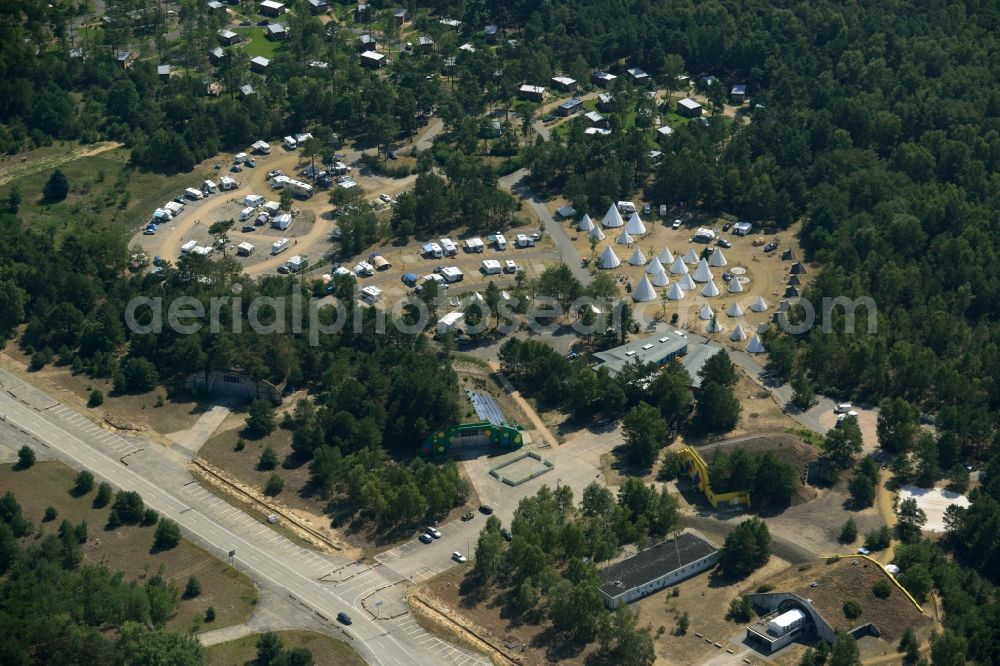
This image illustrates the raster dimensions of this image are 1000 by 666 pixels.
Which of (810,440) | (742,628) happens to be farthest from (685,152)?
(742,628)

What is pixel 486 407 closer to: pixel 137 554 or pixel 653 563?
pixel 653 563

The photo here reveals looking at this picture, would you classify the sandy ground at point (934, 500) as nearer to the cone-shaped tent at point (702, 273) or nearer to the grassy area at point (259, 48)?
the cone-shaped tent at point (702, 273)

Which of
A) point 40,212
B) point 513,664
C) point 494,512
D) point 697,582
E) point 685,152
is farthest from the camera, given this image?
Answer: point 685,152

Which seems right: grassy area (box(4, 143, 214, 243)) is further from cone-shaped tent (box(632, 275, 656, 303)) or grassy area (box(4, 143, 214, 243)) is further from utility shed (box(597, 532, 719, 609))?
utility shed (box(597, 532, 719, 609))

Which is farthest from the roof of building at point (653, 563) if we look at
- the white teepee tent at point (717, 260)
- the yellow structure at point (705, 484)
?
the white teepee tent at point (717, 260)

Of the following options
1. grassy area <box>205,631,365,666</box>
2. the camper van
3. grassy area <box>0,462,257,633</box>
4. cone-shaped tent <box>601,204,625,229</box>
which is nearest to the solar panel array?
grassy area <box>0,462,257,633</box>

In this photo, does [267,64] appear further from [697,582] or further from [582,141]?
[697,582]

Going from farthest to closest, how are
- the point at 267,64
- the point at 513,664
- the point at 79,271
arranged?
the point at 267,64 → the point at 79,271 → the point at 513,664
